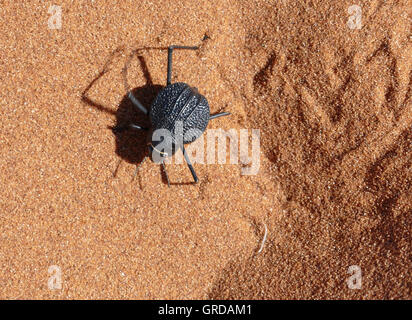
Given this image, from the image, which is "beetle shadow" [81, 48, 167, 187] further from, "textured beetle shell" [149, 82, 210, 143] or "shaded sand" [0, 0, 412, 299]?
"textured beetle shell" [149, 82, 210, 143]

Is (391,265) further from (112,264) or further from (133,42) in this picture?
(133,42)

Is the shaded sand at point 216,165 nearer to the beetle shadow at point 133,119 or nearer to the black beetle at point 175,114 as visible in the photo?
the beetle shadow at point 133,119

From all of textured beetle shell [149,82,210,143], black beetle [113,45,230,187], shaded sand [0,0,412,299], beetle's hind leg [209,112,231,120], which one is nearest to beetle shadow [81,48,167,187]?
shaded sand [0,0,412,299]

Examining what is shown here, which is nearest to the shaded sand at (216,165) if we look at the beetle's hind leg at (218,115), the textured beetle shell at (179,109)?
the beetle's hind leg at (218,115)

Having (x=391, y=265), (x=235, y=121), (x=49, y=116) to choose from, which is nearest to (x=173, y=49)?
(x=235, y=121)

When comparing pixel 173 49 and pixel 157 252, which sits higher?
pixel 173 49

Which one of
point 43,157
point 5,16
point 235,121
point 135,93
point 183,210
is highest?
point 5,16

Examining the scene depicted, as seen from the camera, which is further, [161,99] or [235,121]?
[235,121]

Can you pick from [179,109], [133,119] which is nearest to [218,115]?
[179,109]
